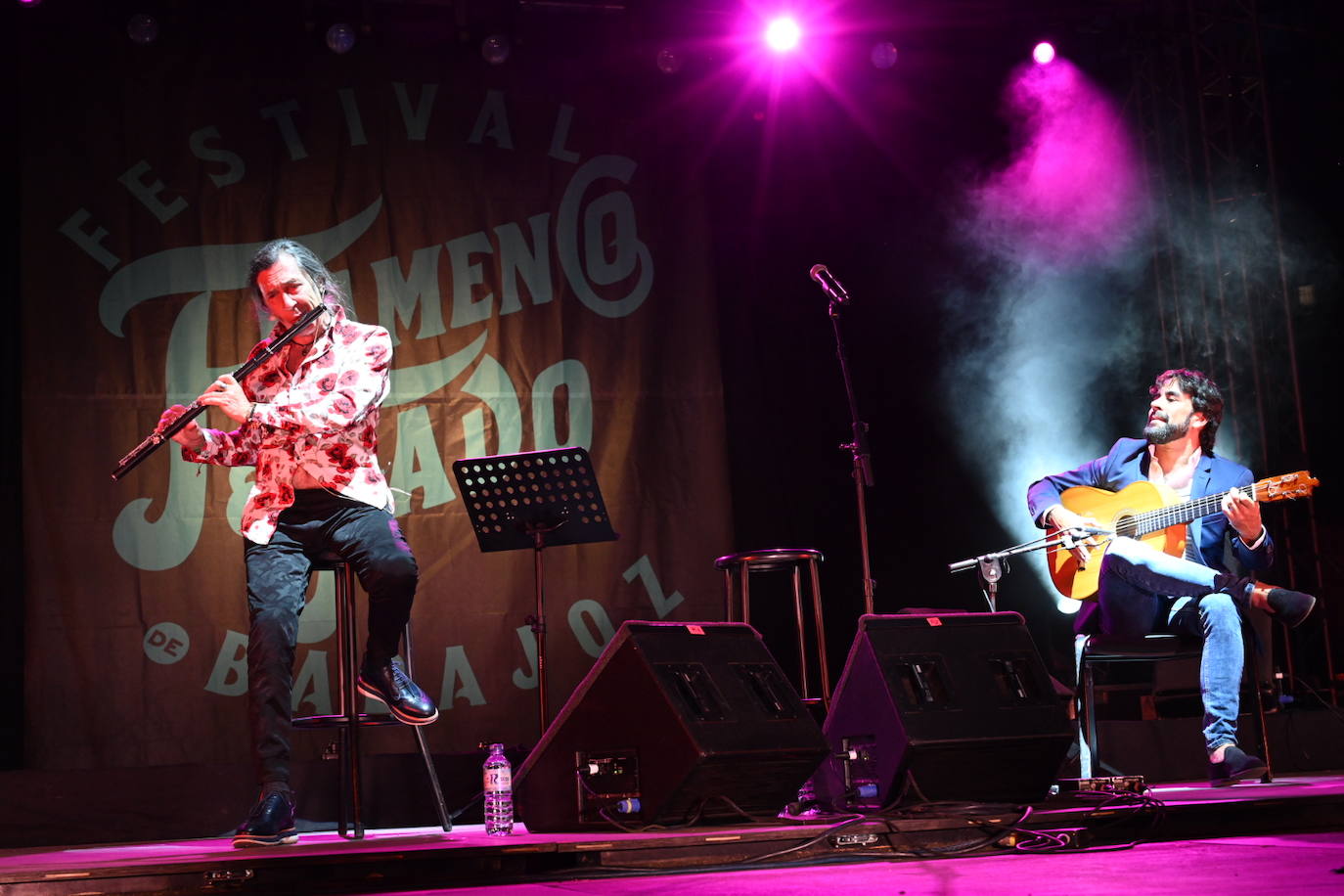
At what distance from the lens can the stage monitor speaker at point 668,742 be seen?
138 inches

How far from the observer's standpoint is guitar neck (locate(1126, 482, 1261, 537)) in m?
4.87

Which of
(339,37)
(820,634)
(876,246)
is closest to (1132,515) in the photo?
(820,634)

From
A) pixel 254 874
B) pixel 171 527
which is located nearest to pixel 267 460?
pixel 254 874

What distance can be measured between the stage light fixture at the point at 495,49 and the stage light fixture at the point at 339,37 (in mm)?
584

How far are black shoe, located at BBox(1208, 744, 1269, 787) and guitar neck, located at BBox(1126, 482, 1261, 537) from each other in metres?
0.81

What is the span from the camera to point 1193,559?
4.98 meters

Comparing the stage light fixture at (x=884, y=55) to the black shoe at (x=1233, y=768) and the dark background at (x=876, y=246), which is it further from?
the black shoe at (x=1233, y=768)

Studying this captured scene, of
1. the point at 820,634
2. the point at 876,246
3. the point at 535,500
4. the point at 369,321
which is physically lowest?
the point at 820,634

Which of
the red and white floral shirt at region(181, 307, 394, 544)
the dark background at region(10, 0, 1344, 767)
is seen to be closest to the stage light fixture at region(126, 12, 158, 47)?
the dark background at region(10, 0, 1344, 767)

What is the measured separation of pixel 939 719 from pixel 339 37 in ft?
13.2

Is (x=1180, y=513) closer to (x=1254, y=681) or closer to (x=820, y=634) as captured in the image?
(x=1254, y=681)

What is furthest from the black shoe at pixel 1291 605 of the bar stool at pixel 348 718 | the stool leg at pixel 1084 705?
the bar stool at pixel 348 718

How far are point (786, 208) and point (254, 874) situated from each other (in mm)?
4321

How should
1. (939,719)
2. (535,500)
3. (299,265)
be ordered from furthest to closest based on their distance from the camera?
(535,500) < (299,265) < (939,719)
